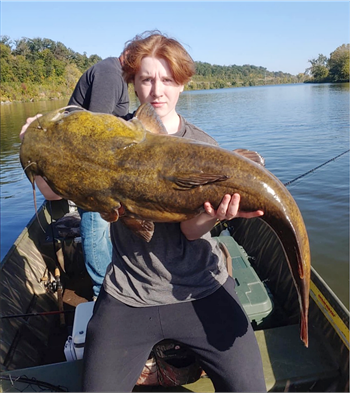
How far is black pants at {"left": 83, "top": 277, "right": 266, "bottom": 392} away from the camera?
81.7 inches

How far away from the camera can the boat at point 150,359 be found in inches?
101

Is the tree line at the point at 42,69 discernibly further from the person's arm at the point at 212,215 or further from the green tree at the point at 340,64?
the person's arm at the point at 212,215

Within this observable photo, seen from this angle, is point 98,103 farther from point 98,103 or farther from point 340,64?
point 340,64

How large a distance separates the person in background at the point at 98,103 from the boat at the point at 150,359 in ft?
1.76

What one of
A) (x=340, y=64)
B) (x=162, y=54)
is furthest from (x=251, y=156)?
(x=340, y=64)

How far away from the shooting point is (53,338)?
3752mm

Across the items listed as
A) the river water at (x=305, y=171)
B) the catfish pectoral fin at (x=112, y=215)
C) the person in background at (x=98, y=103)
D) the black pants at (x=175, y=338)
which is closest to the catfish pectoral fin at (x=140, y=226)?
the catfish pectoral fin at (x=112, y=215)

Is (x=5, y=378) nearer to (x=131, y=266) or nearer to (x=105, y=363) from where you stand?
(x=105, y=363)

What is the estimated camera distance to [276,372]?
259 centimetres

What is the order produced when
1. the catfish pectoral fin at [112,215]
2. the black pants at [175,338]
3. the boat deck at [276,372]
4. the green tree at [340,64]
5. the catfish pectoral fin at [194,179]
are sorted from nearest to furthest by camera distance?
the catfish pectoral fin at [194,179]
the catfish pectoral fin at [112,215]
the black pants at [175,338]
the boat deck at [276,372]
the green tree at [340,64]

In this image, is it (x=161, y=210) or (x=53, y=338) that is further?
(x=53, y=338)

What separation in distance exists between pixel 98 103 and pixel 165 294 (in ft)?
7.44

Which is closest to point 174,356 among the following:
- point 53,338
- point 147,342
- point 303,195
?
point 147,342

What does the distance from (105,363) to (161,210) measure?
108cm
